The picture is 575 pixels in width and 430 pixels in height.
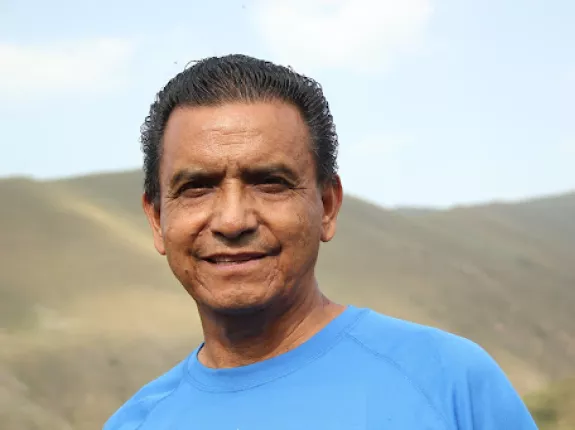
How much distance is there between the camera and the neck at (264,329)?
232 cm

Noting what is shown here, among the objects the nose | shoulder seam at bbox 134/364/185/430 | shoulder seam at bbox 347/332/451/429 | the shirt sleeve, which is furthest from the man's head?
the shirt sleeve

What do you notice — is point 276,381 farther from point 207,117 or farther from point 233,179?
point 207,117

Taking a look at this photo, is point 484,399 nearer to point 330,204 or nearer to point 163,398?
point 330,204

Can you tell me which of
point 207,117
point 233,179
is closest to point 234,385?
point 233,179

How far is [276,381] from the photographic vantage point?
7.32 ft

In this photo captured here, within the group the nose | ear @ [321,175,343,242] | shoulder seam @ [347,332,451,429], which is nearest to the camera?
shoulder seam @ [347,332,451,429]

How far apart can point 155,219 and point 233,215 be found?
1.68 ft

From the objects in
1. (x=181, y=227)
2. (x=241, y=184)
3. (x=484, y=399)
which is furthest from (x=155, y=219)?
(x=484, y=399)

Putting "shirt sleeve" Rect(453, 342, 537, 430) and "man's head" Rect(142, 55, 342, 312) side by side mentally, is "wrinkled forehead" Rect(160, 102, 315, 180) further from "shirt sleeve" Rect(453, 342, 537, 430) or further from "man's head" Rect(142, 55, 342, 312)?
"shirt sleeve" Rect(453, 342, 537, 430)

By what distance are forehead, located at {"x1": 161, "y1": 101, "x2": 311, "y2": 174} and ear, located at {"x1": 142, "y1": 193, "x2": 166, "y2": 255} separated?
0.25m

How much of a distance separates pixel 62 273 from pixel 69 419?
1202 cm

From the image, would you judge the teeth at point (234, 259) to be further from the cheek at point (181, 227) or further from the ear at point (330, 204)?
the ear at point (330, 204)

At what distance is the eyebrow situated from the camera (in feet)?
7.34

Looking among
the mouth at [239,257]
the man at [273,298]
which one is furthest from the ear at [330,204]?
the mouth at [239,257]
